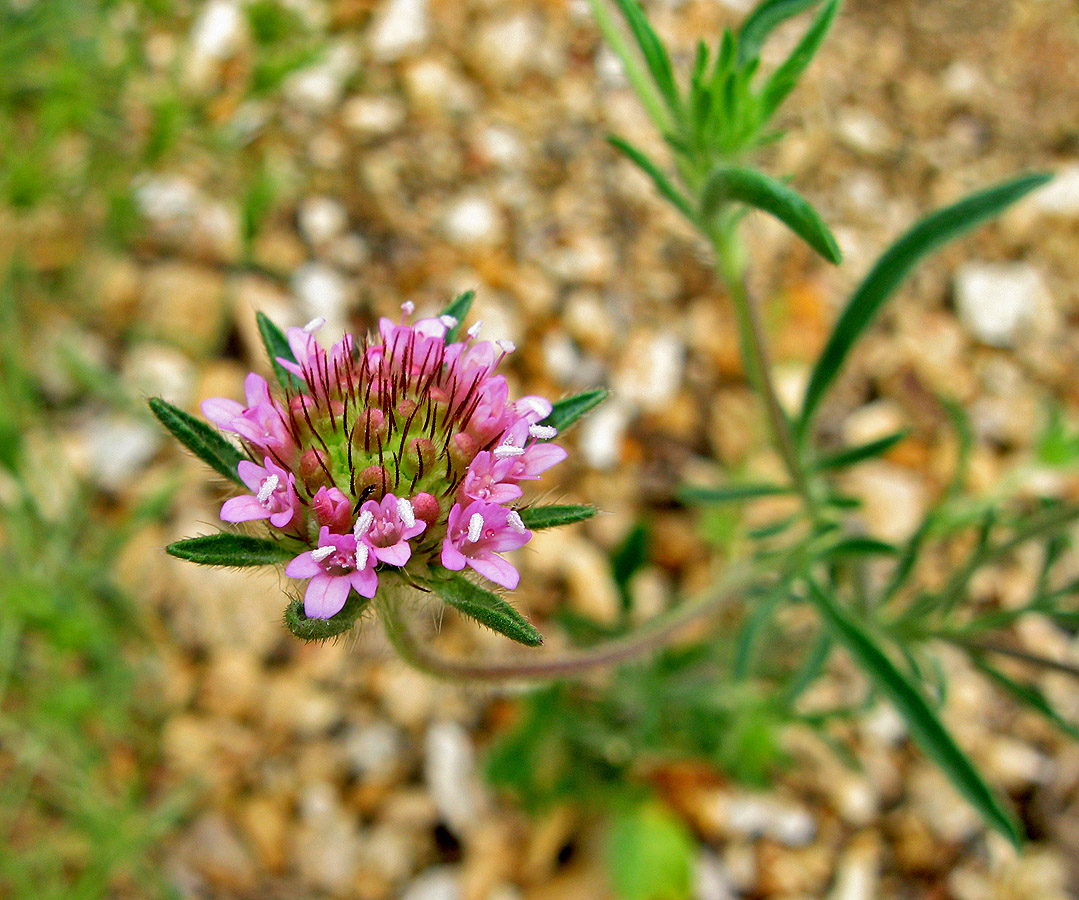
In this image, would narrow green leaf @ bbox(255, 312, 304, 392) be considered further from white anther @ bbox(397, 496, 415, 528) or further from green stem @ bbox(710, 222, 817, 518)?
green stem @ bbox(710, 222, 817, 518)

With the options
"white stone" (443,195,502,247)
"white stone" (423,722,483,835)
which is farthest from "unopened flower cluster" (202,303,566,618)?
"white stone" (443,195,502,247)

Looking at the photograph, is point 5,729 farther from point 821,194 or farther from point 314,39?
point 821,194

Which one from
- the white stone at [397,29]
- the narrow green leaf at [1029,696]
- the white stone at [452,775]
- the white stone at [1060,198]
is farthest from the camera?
the white stone at [397,29]

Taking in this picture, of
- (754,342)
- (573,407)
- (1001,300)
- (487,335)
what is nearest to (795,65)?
(754,342)

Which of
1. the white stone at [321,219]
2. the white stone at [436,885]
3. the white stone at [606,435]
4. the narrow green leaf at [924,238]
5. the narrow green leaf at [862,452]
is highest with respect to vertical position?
the white stone at [321,219]

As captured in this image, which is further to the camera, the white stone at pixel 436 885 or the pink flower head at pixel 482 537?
the white stone at pixel 436 885

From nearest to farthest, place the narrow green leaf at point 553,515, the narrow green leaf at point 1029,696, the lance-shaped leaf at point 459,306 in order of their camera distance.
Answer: the narrow green leaf at point 553,515 → the lance-shaped leaf at point 459,306 → the narrow green leaf at point 1029,696

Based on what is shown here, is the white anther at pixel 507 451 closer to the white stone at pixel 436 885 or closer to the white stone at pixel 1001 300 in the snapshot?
the white stone at pixel 436 885

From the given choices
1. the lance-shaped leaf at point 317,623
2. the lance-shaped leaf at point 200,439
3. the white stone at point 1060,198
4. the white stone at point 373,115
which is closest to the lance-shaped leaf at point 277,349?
the lance-shaped leaf at point 200,439
